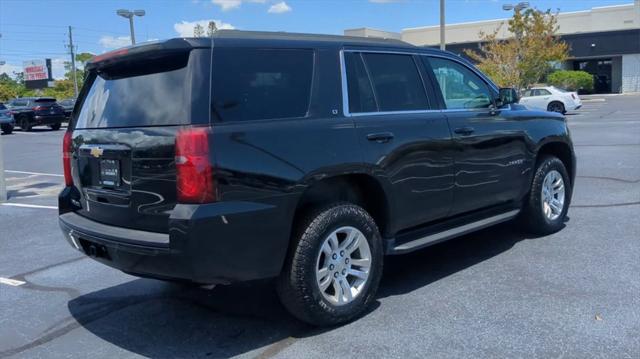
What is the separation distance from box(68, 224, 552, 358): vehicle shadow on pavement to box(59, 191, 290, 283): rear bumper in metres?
0.52

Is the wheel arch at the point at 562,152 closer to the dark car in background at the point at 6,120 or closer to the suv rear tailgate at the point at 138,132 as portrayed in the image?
the suv rear tailgate at the point at 138,132

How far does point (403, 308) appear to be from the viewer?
4.54 metres

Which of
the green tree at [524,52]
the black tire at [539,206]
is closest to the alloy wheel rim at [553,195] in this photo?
the black tire at [539,206]

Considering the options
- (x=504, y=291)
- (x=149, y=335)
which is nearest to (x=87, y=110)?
(x=149, y=335)

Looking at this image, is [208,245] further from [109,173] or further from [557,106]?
[557,106]

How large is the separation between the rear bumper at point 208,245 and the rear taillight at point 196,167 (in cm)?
7

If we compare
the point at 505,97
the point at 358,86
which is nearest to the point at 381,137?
the point at 358,86

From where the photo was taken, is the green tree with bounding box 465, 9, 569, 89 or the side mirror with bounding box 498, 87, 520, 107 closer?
the side mirror with bounding box 498, 87, 520, 107

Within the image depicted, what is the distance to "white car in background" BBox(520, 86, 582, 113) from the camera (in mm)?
29108

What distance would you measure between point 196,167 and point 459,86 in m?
2.96

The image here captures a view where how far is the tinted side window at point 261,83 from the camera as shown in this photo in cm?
377

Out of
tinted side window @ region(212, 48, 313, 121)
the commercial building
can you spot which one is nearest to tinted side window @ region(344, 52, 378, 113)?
tinted side window @ region(212, 48, 313, 121)

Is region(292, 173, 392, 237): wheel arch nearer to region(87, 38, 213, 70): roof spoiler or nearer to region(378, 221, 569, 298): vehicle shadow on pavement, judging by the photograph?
region(378, 221, 569, 298): vehicle shadow on pavement

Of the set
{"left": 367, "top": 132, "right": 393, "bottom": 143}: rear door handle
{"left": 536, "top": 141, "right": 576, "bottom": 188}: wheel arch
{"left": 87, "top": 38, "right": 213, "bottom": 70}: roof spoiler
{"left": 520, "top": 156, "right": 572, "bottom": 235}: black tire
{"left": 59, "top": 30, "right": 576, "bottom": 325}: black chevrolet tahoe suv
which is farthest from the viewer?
{"left": 536, "top": 141, "right": 576, "bottom": 188}: wheel arch
